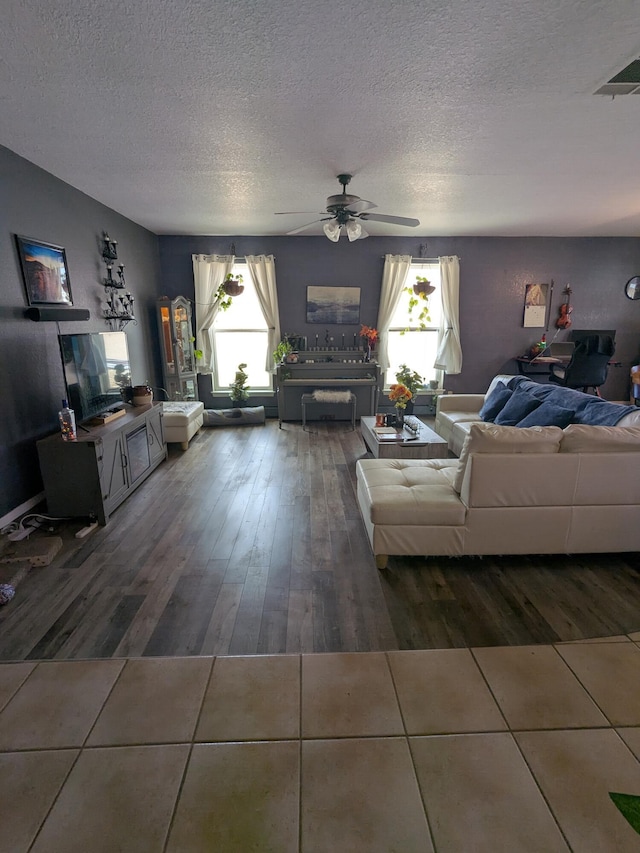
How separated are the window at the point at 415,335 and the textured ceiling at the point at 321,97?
2145 mm

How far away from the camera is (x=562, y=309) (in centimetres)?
605

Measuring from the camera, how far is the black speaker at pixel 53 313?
2986mm

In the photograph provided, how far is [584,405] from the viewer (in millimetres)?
3262

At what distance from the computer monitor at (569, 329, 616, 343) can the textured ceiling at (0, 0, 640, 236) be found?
8.27 feet

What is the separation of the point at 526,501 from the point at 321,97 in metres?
2.52

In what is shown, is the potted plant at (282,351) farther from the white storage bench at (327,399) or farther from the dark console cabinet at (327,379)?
the white storage bench at (327,399)

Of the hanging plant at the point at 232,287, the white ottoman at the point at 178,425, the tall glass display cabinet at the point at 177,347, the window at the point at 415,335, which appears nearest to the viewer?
the white ottoman at the point at 178,425

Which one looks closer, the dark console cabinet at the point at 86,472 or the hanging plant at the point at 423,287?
the dark console cabinet at the point at 86,472

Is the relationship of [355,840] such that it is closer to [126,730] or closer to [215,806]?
[215,806]

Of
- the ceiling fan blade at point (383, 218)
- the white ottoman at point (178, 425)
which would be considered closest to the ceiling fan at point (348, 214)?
the ceiling fan blade at point (383, 218)

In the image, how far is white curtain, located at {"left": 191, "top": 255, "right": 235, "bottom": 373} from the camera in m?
5.72

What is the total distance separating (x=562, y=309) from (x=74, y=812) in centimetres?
718

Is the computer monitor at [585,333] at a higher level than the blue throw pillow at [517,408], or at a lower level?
higher

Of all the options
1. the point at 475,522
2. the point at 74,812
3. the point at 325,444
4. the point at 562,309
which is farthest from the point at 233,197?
the point at 562,309
